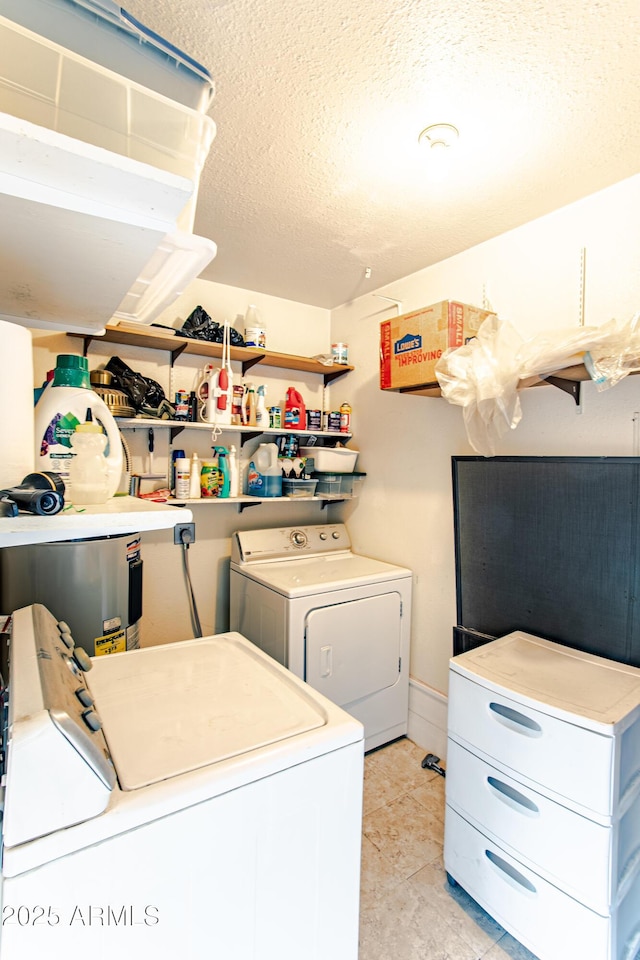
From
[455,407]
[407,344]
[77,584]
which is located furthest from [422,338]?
[77,584]

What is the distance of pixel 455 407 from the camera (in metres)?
2.33

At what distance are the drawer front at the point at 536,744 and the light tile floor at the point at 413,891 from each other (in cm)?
59

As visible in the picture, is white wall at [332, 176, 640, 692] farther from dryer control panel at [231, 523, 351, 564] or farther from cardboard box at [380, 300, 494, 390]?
cardboard box at [380, 300, 494, 390]

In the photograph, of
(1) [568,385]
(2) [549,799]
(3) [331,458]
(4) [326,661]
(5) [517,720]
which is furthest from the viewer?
(3) [331,458]

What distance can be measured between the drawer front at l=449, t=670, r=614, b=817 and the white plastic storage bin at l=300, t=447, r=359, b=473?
149 cm

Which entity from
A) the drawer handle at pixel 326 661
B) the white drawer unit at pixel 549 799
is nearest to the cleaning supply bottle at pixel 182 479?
the drawer handle at pixel 326 661

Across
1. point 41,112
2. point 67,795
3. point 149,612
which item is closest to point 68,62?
point 41,112

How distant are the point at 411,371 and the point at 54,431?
58.7 inches

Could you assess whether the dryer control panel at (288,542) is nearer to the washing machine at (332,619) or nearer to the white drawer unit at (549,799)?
the washing machine at (332,619)

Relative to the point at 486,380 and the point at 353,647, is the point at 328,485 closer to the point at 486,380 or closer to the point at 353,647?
the point at 353,647

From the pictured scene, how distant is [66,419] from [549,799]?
1.68 metres

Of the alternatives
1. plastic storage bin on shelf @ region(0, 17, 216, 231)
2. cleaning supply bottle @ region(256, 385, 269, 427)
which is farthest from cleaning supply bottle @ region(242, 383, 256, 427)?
plastic storage bin on shelf @ region(0, 17, 216, 231)

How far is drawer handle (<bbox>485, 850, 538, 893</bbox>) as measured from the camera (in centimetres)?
139

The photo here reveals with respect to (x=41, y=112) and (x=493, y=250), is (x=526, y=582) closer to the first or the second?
(x=493, y=250)
